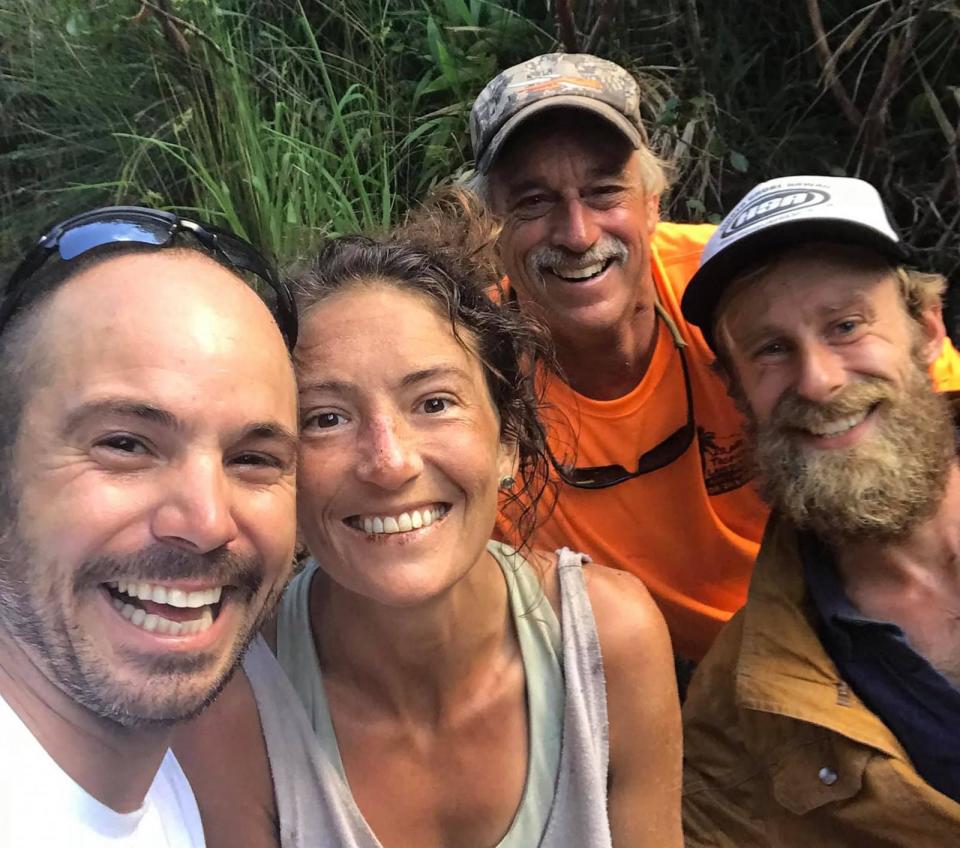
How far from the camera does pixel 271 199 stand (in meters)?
3.34

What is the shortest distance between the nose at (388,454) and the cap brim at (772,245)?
3.32ft

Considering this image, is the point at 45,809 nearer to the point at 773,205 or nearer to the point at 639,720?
the point at 639,720

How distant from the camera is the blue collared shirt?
1787 millimetres

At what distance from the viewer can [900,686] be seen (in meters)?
1.85

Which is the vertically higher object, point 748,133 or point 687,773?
point 748,133

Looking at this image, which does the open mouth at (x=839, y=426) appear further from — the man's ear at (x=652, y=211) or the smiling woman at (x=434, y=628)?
the man's ear at (x=652, y=211)

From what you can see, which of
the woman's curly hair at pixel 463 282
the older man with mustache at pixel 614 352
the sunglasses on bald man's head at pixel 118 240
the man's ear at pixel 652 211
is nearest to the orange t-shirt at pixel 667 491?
the older man with mustache at pixel 614 352

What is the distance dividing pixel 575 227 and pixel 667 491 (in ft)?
2.81

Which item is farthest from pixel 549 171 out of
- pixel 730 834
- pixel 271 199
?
pixel 730 834

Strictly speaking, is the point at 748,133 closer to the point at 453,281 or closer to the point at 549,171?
the point at 549,171

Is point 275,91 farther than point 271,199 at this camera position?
Yes

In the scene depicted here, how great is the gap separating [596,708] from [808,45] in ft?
10.00

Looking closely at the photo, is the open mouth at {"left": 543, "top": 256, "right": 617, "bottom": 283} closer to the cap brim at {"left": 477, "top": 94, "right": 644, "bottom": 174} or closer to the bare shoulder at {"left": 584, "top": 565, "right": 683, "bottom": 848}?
the cap brim at {"left": 477, "top": 94, "right": 644, "bottom": 174}

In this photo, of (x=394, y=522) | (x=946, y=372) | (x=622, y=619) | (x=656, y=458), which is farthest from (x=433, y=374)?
(x=946, y=372)
